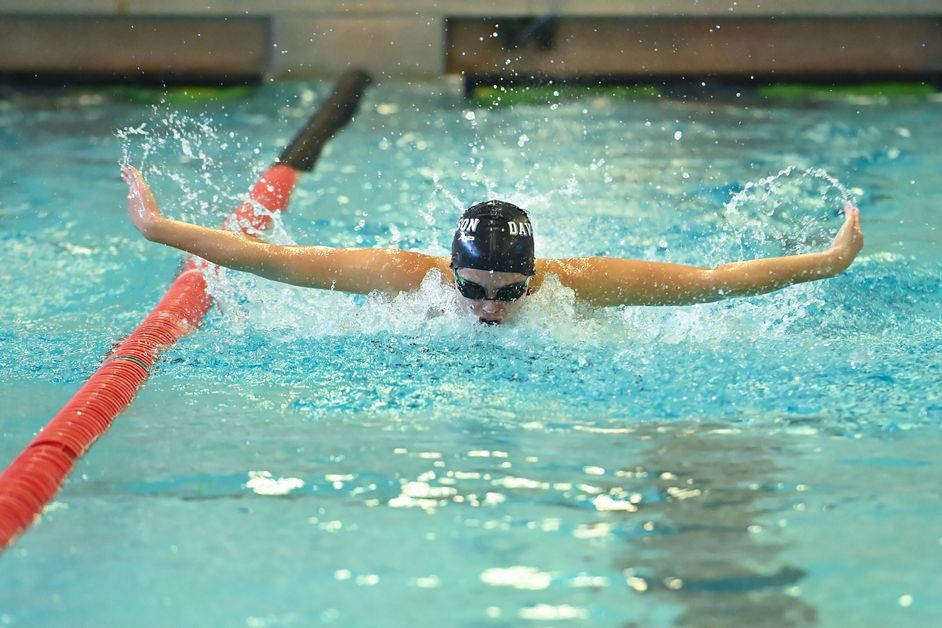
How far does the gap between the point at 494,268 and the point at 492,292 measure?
0.25ft

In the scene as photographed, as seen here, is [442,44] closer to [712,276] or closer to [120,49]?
[120,49]

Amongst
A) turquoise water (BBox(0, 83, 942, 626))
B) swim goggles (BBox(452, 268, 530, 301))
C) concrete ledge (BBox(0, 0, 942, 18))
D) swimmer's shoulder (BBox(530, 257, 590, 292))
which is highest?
concrete ledge (BBox(0, 0, 942, 18))

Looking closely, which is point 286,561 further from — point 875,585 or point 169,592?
point 875,585

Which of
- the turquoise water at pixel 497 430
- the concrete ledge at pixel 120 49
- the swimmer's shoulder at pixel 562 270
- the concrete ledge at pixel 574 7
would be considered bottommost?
the turquoise water at pixel 497 430

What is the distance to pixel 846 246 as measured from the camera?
3555 mm

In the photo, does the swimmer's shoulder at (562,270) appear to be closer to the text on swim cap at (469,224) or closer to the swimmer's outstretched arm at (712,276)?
the swimmer's outstretched arm at (712,276)

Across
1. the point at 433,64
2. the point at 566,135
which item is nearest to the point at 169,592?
the point at 566,135

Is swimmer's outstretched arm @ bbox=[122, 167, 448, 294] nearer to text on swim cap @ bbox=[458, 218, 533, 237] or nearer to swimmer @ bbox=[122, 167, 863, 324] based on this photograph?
swimmer @ bbox=[122, 167, 863, 324]

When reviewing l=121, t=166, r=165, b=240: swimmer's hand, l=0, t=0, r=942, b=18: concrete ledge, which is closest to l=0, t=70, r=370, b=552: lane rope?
l=121, t=166, r=165, b=240: swimmer's hand

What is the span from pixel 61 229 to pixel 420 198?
1.67 meters

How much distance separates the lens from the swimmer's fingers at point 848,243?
354 centimetres

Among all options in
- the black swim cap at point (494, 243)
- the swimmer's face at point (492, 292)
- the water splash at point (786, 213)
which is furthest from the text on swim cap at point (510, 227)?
the water splash at point (786, 213)

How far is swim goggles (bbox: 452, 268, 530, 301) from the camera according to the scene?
11.4 ft

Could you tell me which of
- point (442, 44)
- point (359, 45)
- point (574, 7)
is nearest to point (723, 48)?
point (574, 7)
